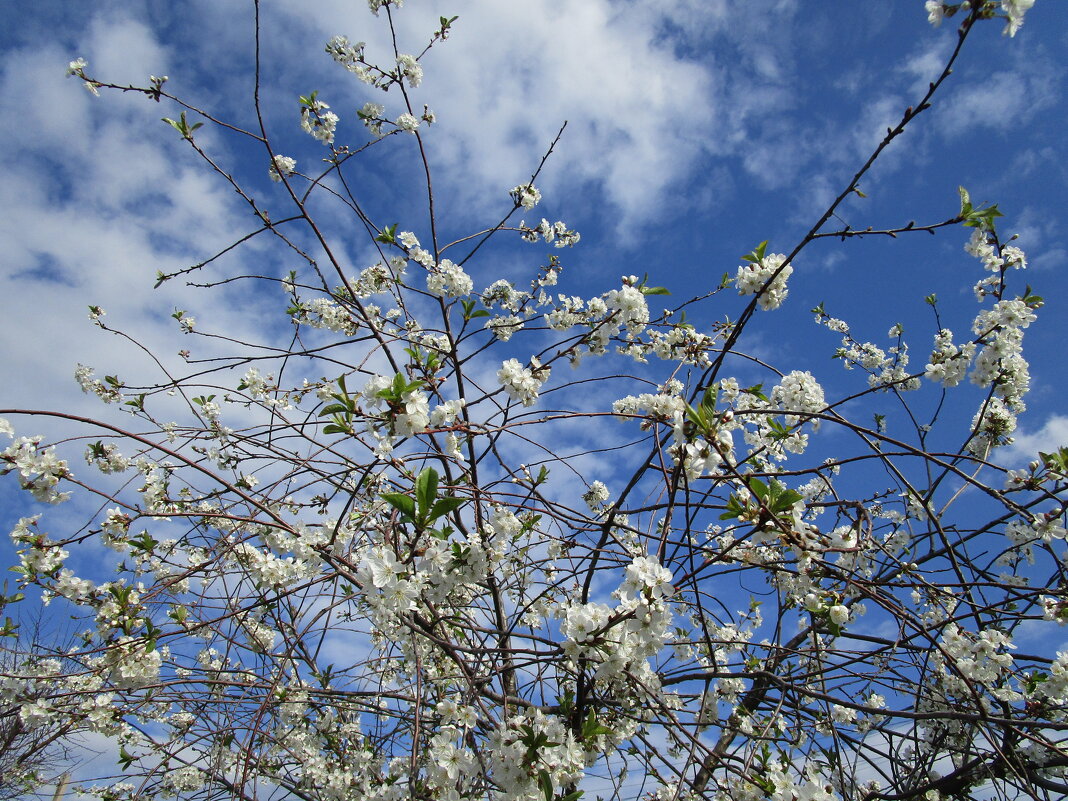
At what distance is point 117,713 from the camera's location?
313 centimetres

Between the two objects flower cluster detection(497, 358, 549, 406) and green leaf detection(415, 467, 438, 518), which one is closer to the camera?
green leaf detection(415, 467, 438, 518)

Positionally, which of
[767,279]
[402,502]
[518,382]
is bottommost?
[402,502]

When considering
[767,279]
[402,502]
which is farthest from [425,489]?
[767,279]

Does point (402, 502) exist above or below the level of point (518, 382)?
below

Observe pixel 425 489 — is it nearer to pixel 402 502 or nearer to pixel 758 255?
pixel 402 502

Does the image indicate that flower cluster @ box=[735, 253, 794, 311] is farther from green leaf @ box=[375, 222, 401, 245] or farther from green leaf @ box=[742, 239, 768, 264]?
green leaf @ box=[375, 222, 401, 245]

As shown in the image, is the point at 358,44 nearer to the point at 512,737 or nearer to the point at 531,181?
the point at 531,181

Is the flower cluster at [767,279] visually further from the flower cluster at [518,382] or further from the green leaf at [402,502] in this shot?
the green leaf at [402,502]

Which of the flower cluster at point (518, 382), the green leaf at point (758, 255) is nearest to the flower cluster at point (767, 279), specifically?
the green leaf at point (758, 255)

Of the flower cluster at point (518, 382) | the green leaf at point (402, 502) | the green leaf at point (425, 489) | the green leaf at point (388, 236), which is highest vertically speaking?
the green leaf at point (388, 236)

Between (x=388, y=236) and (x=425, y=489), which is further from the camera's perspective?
(x=388, y=236)

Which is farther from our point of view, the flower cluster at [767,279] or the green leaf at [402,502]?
the flower cluster at [767,279]

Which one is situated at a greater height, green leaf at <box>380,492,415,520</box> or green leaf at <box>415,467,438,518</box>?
green leaf at <box>415,467,438,518</box>

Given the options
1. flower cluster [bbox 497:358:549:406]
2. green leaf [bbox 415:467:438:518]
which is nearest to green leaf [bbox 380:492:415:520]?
green leaf [bbox 415:467:438:518]
